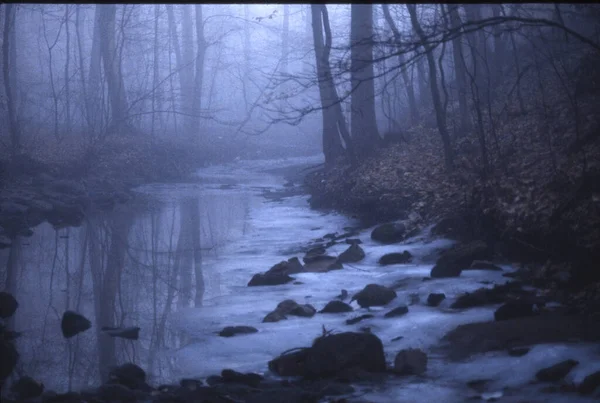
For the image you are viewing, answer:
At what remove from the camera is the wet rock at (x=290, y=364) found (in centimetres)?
645

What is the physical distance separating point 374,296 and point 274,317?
1.38 metres

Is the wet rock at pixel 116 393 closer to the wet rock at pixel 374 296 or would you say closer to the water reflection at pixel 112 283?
the water reflection at pixel 112 283

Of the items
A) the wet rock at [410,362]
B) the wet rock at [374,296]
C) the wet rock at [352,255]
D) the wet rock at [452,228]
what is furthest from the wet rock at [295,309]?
the wet rock at [452,228]

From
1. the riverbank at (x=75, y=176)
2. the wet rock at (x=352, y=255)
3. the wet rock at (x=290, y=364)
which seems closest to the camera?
the wet rock at (x=290, y=364)

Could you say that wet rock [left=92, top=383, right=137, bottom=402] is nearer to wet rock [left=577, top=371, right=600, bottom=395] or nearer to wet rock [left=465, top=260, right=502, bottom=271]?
wet rock [left=577, top=371, right=600, bottom=395]

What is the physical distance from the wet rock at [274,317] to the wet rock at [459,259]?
8.01 ft

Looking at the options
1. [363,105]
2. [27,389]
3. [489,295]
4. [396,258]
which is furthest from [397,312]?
[363,105]

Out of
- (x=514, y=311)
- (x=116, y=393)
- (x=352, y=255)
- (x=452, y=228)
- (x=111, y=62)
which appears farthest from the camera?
(x=111, y=62)

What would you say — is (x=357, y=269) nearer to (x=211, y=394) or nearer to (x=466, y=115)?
(x=211, y=394)

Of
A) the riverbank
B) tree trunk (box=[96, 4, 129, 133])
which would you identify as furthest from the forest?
tree trunk (box=[96, 4, 129, 133])

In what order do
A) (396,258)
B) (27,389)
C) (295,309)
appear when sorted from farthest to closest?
(396,258), (295,309), (27,389)

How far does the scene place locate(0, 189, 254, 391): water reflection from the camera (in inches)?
288

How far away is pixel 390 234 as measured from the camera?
12852 millimetres

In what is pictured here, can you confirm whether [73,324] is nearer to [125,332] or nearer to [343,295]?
[125,332]
